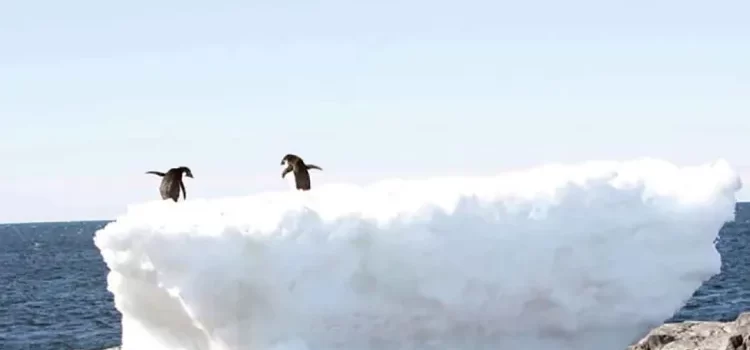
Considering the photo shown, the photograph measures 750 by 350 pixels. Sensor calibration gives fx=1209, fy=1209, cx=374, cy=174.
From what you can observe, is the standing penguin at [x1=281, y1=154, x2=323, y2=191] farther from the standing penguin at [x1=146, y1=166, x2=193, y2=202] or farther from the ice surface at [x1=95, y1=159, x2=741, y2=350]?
the ice surface at [x1=95, y1=159, x2=741, y2=350]

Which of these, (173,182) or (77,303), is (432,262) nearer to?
(173,182)

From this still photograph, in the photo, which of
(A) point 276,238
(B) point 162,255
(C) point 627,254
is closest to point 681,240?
(C) point 627,254

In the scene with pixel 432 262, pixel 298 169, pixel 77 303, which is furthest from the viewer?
pixel 77 303

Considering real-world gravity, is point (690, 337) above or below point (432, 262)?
below

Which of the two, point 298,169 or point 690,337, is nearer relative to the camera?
point 690,337

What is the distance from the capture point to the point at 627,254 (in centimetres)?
1330

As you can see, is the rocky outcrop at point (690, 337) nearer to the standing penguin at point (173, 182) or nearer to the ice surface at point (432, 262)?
the ice surface at point (432, 262)

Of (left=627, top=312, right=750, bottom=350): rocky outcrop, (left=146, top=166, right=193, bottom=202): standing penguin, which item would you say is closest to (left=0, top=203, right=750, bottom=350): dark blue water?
(left=146, top=166, right=193, bottom=202): standing penguin

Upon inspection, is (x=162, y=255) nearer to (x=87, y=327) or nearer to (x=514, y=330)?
(x=514, y=330)

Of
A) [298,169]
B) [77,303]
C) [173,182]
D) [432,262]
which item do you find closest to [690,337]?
[432,262]

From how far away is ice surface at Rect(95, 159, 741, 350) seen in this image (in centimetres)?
1260

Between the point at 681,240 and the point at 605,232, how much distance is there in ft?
3.06

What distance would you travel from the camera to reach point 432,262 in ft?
41.8

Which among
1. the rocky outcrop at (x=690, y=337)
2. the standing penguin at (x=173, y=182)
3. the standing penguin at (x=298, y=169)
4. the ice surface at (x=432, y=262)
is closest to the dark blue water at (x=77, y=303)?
the standing penguin at (x=173, y=182)
